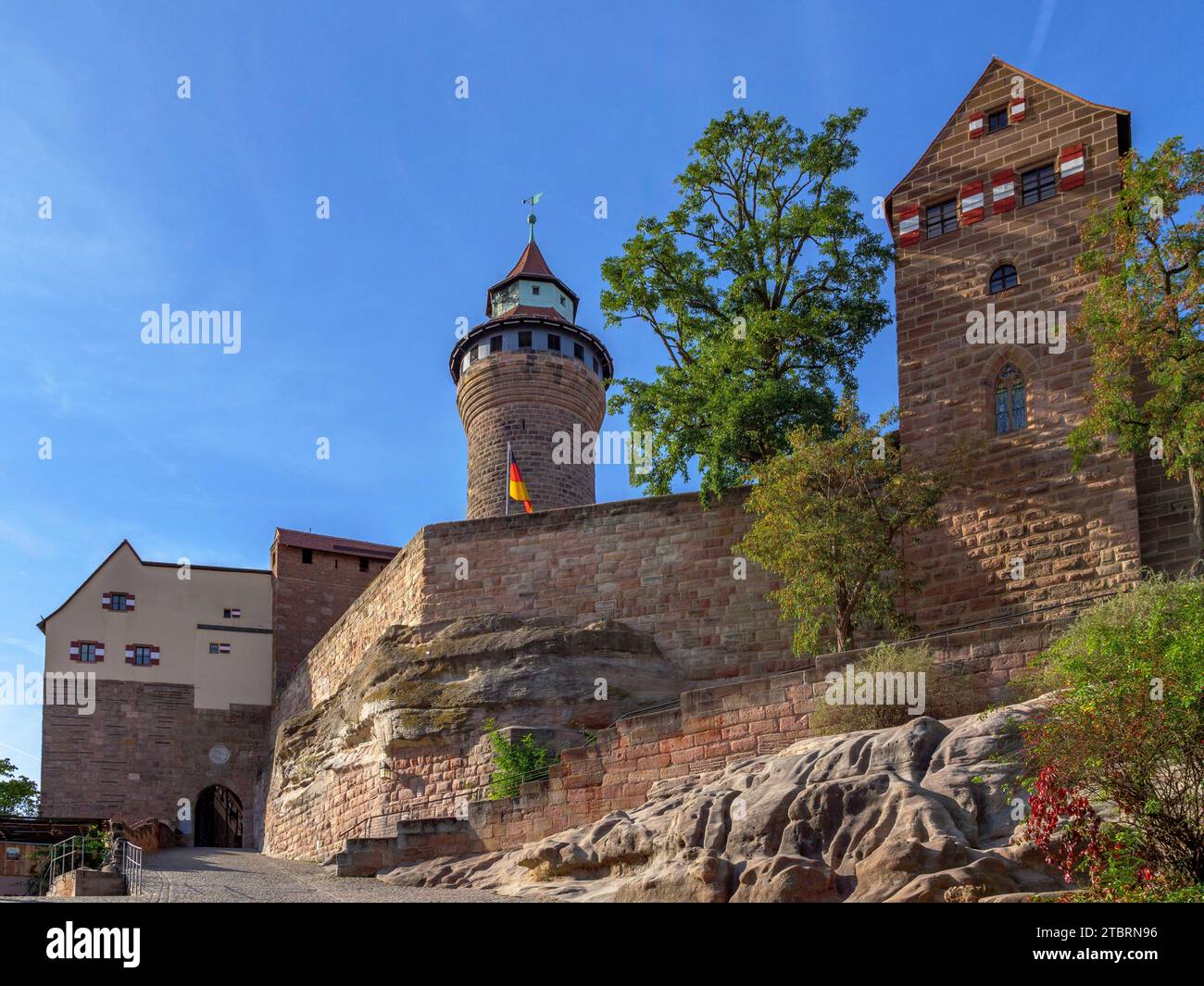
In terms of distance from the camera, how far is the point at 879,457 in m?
21.2

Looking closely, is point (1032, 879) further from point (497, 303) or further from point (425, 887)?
point (497, 303)

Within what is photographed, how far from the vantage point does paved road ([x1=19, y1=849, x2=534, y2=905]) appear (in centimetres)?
1550

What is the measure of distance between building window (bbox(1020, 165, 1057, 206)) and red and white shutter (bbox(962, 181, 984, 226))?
0.67 meters

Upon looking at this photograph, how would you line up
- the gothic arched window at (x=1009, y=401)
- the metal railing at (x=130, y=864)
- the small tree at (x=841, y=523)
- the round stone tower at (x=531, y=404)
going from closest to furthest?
the metal railing at (x=130, y=864) → the small tree at (x=841, y=523) → the gothic arched window at (x=1009, y=401) → the round stone tower at (x=531, y=404)

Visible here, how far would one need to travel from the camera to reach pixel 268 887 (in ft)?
56.4

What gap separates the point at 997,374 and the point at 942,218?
3125 mm

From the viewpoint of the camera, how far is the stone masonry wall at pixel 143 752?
38.4 m

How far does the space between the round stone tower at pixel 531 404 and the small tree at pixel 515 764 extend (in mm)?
14416

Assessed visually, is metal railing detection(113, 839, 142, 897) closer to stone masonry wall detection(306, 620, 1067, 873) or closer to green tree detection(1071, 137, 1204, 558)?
stone masonry wall detection(306, 620, 1067, 873)

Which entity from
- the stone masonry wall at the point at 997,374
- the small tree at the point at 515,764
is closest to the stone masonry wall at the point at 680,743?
the small tree at the point at 515,764

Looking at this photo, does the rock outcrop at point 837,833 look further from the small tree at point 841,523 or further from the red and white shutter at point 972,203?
the red and white shutter at point 972,203

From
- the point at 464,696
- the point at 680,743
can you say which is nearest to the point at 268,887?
the point at 680,743

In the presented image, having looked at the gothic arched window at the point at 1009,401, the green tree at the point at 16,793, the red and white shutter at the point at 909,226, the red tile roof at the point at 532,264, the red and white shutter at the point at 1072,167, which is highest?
the red tile roof at the point at 532,264
